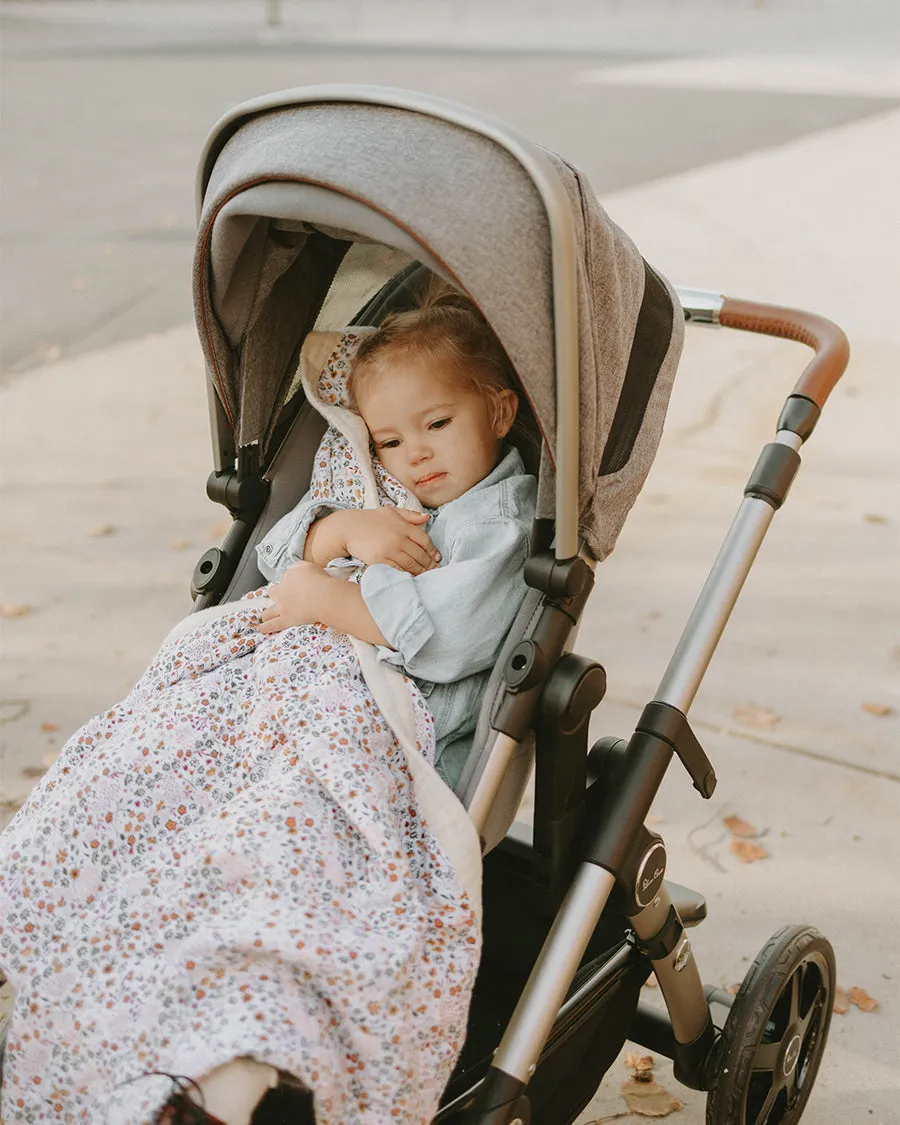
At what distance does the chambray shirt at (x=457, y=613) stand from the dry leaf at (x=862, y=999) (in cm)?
131

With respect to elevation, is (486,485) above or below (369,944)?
above

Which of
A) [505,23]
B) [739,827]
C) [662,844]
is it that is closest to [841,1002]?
[739,827]

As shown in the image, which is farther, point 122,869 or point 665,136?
point 665,136

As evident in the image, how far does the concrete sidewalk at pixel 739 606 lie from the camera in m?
3.24

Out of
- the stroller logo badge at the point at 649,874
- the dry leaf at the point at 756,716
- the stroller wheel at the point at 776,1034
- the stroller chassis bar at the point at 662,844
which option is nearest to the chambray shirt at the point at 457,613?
the stroller chassis bar at the point at 662,844

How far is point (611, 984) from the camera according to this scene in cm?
230

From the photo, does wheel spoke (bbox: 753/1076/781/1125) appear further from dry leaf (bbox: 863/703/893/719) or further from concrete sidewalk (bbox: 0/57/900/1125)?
dry leaf (bbox: 863/703/893/719)

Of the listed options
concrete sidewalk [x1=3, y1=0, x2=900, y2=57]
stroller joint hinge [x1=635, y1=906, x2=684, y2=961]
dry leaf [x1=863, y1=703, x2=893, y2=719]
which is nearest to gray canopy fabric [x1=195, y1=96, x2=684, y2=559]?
stroller joint hinge [x1=635, y1=906, x2=684, y2=961]

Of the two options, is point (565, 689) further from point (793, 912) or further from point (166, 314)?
point (166, 314)

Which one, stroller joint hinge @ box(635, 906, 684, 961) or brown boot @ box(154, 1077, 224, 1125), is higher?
stroller joint hinge @ box(635, 906, 684, 961)

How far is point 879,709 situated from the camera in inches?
158

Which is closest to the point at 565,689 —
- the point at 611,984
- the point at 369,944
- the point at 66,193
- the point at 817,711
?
the point at 369,944

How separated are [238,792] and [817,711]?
7.96 feet

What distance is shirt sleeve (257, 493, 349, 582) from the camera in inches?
96.4
